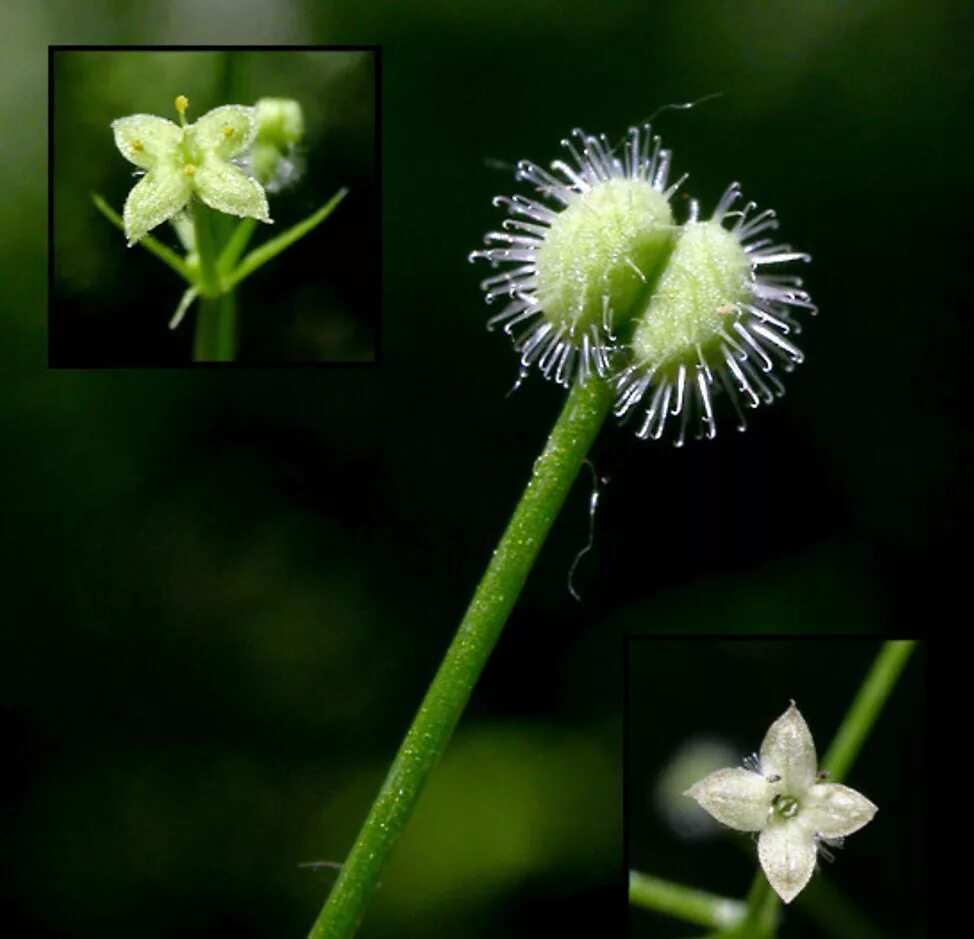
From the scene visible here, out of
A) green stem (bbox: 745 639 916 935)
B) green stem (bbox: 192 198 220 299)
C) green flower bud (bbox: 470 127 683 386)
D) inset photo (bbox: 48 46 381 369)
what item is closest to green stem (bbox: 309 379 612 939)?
green flower bud (bbox: 470 127 683 386)

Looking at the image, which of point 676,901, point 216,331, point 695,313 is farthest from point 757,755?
point 216,331

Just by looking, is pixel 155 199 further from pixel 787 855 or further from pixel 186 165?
pixel 787 855

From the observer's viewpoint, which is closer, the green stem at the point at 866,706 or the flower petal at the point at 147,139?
the flower petal at the point at 147,139

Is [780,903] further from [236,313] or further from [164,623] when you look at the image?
[236,313]

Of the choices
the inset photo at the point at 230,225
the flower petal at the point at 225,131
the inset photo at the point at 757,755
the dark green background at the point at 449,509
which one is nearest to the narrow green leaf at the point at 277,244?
the inset photo at the point at 230,225

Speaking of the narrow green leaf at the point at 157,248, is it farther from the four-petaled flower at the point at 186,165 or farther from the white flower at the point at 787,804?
the white flower at the point at 787,804

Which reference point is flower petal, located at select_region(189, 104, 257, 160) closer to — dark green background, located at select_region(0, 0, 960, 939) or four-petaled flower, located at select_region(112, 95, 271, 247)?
four-petaled flower, located at select_region(112, 95, 271, 247)
